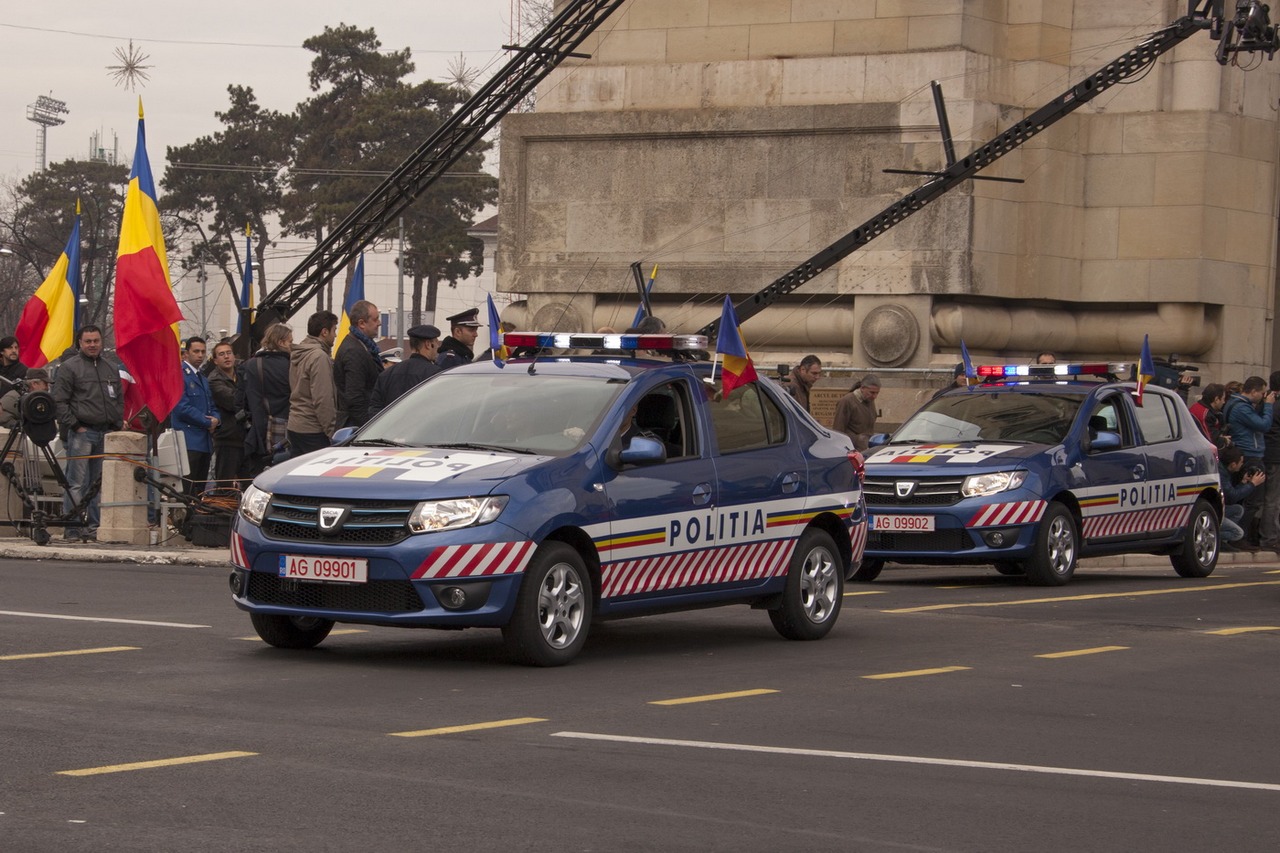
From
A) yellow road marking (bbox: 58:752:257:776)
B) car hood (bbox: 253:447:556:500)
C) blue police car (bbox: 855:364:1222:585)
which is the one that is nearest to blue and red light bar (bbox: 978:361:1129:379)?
blue police car (bbox: 855:364:1222:585)

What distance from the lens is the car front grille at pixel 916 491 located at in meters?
17.0

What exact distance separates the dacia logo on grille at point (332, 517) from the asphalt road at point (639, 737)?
697 millimetres

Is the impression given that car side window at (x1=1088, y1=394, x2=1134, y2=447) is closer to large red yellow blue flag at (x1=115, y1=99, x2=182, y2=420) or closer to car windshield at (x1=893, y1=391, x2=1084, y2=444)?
car windshield at (x1=893, y1=391, x2=1084, y2=444)

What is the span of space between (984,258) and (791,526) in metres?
13.3

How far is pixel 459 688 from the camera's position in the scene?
9.97 metres

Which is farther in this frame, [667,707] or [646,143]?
[646,143]

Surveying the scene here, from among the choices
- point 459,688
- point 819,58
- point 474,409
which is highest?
point 819,58

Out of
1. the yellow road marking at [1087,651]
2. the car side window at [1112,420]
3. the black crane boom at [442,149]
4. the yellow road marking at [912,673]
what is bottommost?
the yellow road marking at [1087,651]

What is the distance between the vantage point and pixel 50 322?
23.8m

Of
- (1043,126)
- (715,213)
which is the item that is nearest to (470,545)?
(1043,126)

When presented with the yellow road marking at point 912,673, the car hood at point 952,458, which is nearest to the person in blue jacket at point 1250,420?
the car hood at point 952,458

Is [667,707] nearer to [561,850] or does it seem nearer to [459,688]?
[459,688]

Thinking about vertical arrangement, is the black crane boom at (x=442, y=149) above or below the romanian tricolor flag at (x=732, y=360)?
above

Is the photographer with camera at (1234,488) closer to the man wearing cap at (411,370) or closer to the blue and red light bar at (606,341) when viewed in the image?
the man wearing cap at (411,370)
